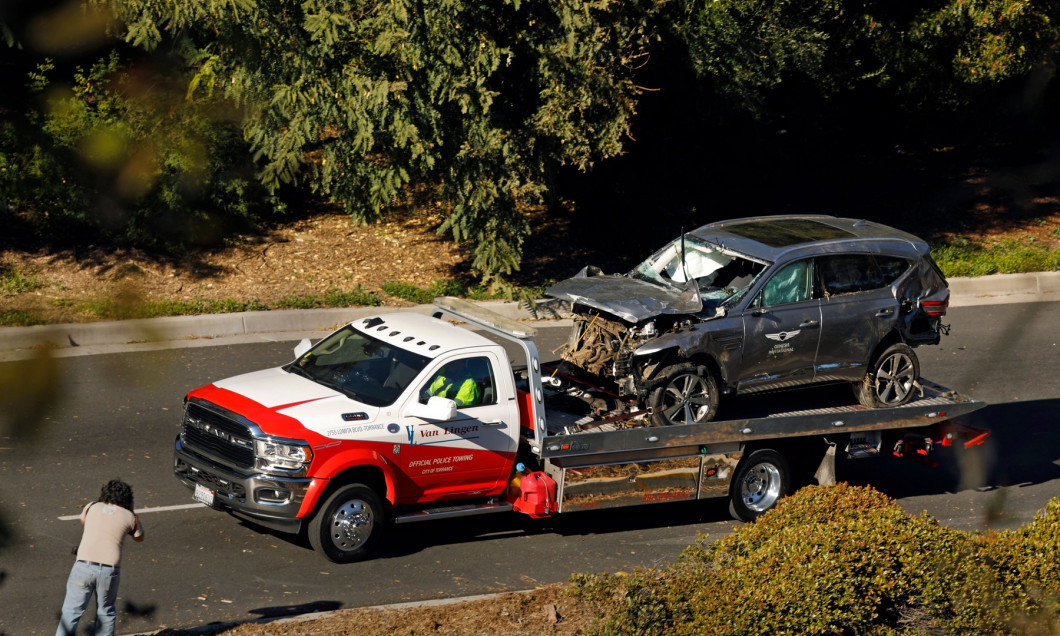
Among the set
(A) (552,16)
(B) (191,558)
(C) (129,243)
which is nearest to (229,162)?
(C) (129,243)

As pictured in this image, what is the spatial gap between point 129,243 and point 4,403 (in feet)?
1.05

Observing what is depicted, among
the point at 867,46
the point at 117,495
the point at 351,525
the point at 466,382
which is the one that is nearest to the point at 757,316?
the point at 466,382

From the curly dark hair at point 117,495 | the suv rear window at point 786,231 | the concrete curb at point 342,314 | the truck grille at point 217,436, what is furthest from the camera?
the concrete curb at point 342,314

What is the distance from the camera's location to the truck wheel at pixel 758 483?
10.5 m

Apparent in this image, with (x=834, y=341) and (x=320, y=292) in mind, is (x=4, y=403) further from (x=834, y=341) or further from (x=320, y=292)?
(x=320, y=292)

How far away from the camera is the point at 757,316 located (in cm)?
1036

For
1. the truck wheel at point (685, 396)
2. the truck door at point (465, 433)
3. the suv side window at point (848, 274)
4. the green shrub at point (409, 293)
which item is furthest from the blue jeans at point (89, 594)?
the green shrub at point (409, 293)

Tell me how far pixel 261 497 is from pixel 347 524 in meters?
0.75

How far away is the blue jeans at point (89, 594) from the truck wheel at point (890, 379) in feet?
24.2

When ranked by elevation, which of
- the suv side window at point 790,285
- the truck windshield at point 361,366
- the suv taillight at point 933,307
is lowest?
the truck windshield at point 361,366

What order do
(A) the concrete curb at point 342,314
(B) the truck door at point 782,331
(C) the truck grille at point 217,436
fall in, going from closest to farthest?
(C) the truck grille at point 217,436 → (B) the truck door at point 782,331 → (A) the concrete curb at point 342,314

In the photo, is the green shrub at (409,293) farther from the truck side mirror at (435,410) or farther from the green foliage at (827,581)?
the green foliage at (827,581)

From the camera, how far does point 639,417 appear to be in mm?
10336

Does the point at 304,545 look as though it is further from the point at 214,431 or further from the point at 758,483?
the point at 758,483
